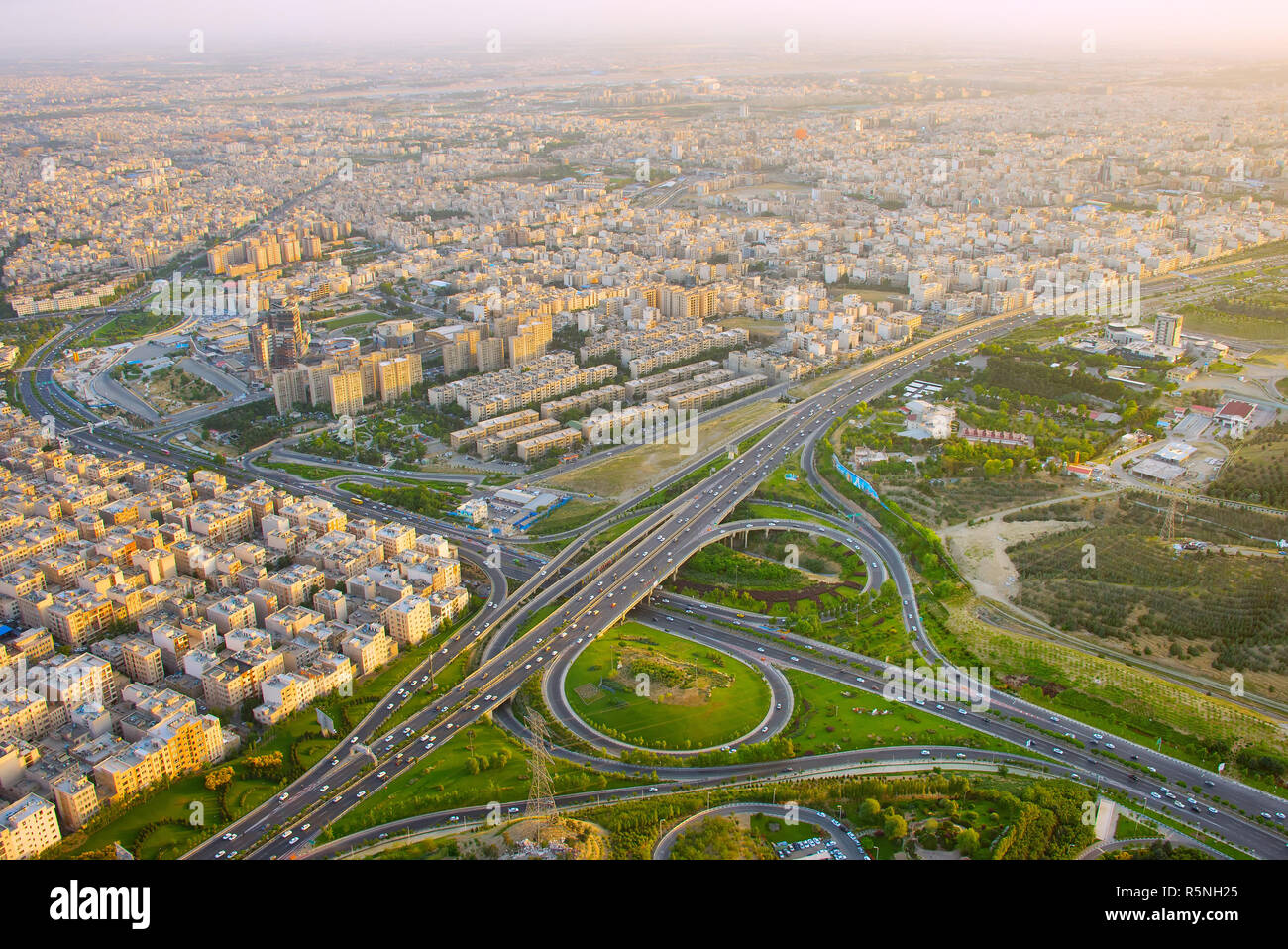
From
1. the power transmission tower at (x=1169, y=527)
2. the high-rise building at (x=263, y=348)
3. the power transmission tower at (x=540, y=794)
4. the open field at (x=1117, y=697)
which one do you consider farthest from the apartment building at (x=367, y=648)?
the high-rise building at (x=263, y=348)

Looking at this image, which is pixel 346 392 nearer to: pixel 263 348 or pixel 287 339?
pixel 287 339

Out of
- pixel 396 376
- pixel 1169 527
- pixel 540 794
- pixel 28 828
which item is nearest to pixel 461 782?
pixel 540 794

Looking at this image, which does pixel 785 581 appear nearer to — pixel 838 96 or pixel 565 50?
pixel 838 96

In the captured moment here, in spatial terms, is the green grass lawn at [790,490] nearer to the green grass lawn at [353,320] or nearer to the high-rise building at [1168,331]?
the high-rise building at [1168,331]

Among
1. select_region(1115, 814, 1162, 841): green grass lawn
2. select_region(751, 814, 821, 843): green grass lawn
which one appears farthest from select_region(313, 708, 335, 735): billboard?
select_region(1115, 814, 1162, 841): green grass lawn

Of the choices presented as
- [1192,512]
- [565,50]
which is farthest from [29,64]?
[1192,512]

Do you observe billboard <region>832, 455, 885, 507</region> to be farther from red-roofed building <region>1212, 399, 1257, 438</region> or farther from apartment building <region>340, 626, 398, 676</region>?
apartment building <region>340, 626, 398, 676</region>
